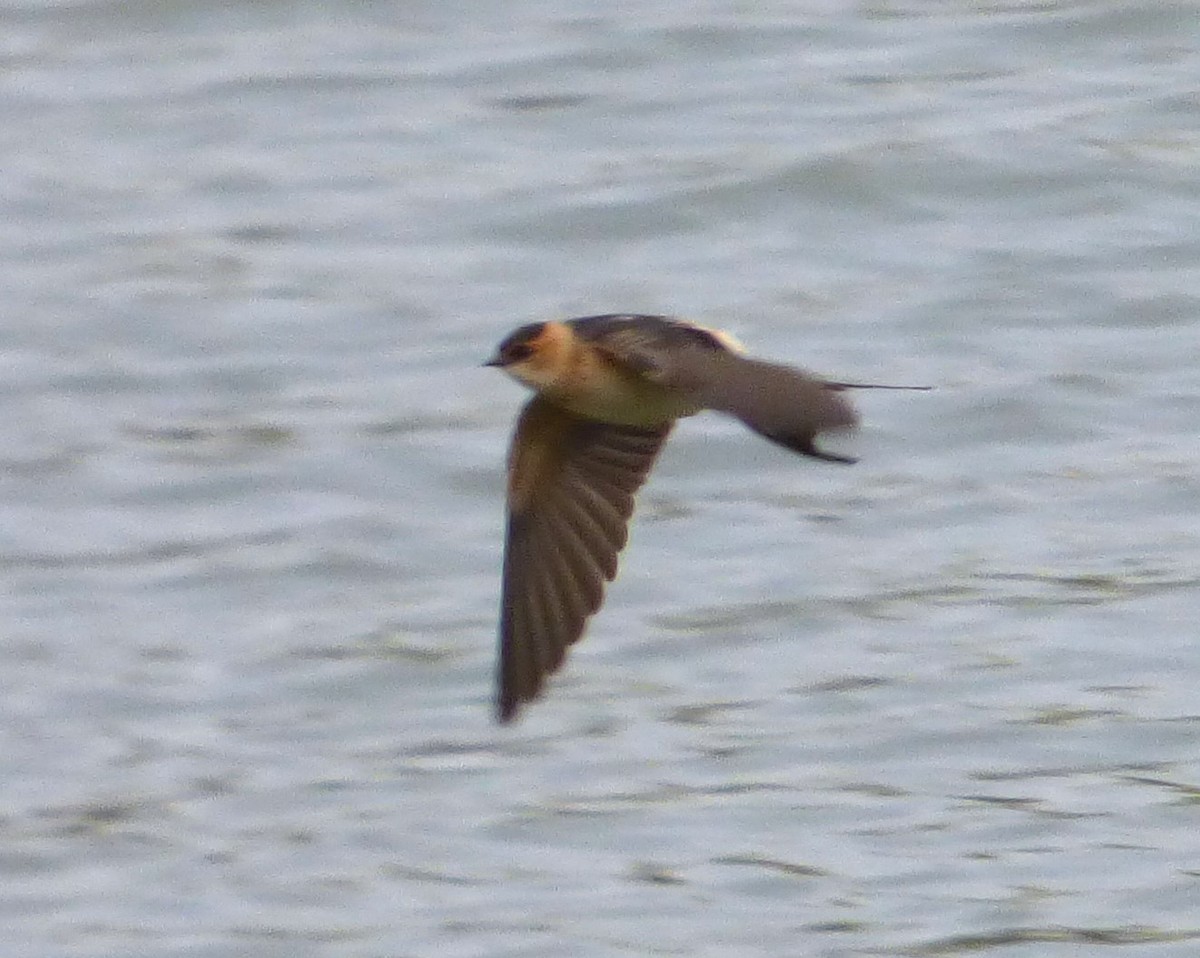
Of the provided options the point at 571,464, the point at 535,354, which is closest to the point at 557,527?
the point at 571,464

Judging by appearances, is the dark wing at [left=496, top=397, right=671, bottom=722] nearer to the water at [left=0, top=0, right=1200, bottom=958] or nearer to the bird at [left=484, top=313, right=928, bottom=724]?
the bird at [left=484, top=313, right=928, bottom=724]

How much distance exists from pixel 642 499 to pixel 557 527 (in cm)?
358

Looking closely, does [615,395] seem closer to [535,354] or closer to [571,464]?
[535,354]

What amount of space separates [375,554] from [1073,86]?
4.10 m

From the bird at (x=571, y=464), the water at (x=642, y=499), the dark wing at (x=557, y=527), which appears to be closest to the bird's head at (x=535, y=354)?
the bird at (x=571, y=464)

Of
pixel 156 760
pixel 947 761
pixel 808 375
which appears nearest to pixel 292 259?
pixel 156 760

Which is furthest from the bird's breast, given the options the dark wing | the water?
the water

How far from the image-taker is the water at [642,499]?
22.5 ft

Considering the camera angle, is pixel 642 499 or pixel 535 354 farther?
pixel 642 499

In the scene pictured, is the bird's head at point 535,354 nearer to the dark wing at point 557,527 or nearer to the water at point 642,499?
the dark wing at point 557,527

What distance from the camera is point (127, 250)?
36.6 ft

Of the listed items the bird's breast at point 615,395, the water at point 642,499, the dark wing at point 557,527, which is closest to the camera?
the bird's breast at point 615,395

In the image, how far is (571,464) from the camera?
18.0 ft

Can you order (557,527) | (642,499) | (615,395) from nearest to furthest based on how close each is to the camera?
(615,395) < (557,527) < (642,499)
